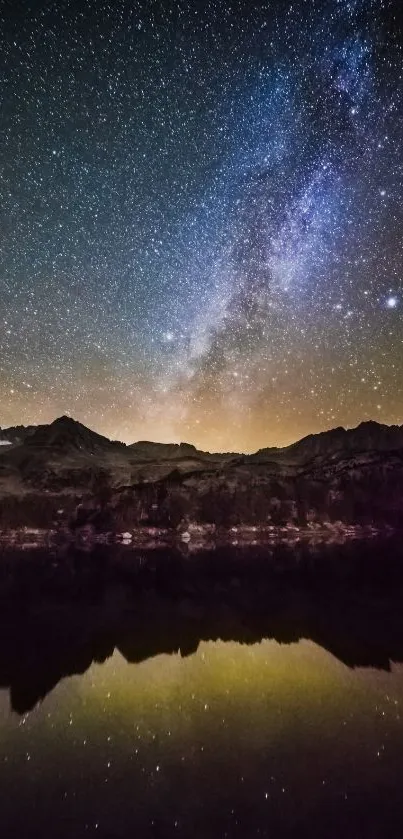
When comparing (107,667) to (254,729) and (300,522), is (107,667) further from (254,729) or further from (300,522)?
(300,522)

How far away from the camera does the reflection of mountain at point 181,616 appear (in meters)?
18.6

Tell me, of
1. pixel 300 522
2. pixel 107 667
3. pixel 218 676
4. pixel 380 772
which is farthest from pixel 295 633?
pixel 300 522

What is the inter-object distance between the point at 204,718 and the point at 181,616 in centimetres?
1337

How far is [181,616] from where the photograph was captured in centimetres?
2617

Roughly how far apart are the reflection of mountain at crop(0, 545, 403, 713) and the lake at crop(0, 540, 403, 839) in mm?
150

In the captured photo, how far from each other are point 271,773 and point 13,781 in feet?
20.1

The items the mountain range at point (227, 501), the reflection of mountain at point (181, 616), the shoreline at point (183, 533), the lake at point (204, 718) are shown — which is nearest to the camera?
the lake at point (204, 718)

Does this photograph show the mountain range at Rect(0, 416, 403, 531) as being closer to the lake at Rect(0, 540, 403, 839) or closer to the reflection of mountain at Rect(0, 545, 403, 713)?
the reflection of mountain at Rect(0, 545, 403, 713)

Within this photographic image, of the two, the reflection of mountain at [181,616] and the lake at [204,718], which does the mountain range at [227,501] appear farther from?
the lake at [204,718]

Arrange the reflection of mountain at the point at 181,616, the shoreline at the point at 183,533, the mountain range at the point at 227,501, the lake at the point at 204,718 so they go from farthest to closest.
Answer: the mountain range at the point at 227,501, the shoreline at the point at 183,533, the reflection of mountain at the point at 181,616, the lake at the point at 204,718

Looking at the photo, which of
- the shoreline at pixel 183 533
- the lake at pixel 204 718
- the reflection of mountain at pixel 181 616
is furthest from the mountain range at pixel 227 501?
the lake at pixel 204 718

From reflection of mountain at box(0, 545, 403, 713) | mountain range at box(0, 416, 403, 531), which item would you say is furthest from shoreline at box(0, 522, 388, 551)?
reflection of mountain at box(0, 545, 403, 713)

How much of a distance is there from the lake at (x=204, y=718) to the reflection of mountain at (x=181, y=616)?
5.9 inches

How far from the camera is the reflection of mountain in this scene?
18641 mm
